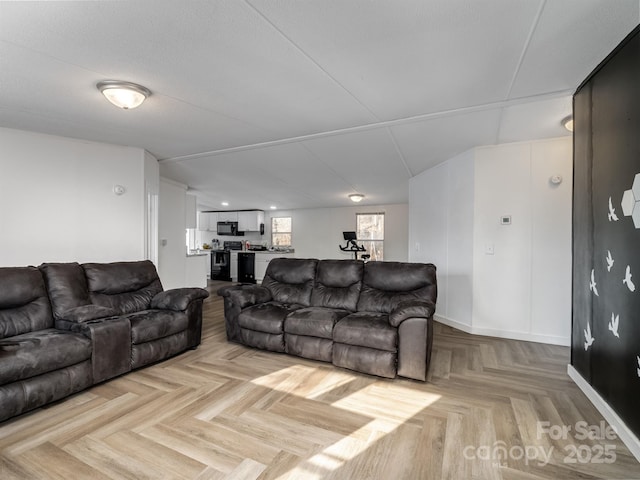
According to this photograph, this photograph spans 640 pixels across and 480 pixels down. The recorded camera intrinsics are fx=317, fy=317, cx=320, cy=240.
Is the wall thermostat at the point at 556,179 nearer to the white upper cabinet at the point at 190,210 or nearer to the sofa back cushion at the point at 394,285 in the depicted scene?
the sofa back cushion at the point at 394,285

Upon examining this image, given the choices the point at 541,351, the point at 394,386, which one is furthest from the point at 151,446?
the point at 541,351

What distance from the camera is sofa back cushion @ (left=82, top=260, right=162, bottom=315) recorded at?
10.6 feet

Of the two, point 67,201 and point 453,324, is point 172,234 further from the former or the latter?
point 453,324

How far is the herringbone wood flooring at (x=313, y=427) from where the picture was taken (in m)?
1.69

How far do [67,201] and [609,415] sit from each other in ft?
17.6

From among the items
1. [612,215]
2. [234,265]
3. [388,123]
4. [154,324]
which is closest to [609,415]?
[612,215]

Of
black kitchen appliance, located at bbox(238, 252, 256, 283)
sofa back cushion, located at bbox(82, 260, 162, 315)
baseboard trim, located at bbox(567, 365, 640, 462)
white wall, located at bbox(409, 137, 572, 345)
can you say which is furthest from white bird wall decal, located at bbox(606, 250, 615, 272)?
black kitchen appliance, located at bbox(238, 252, 256, 283)

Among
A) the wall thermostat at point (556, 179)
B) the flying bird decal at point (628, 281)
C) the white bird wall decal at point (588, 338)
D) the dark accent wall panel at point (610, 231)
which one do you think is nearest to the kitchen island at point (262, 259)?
the wall thermostat at point (556, 179)

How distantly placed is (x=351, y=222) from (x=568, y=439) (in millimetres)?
6973

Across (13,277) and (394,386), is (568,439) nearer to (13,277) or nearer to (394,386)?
(394,386)

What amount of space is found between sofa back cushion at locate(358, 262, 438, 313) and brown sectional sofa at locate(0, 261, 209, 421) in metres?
1.84

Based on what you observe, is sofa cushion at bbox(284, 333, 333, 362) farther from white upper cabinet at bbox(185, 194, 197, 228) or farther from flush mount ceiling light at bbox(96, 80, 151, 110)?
white upper cabinet at bbox(185, 194, 197, 228)

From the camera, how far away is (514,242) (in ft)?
12.6

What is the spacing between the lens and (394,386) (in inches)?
104
